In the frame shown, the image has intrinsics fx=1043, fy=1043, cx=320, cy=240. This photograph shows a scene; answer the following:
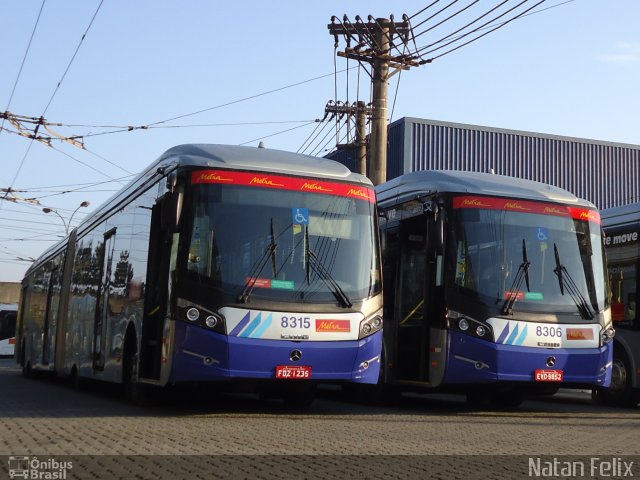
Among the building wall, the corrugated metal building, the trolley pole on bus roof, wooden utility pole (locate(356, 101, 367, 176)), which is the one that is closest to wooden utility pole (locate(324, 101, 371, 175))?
wooden utility pole (locate(356, 101, 367, 176))

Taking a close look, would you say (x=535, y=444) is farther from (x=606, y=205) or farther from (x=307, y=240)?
(x=606, y=205)

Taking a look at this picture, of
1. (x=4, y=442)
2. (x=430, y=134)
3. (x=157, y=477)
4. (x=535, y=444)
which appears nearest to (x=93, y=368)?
(x=4, y=442)

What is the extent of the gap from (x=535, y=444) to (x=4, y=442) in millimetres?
4943

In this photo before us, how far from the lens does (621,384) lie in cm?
1694

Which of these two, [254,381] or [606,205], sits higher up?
[606,205]

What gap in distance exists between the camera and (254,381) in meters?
12.3

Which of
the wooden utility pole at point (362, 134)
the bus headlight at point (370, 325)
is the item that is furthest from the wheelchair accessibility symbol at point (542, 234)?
the wooden utility pole at point (362, 134)

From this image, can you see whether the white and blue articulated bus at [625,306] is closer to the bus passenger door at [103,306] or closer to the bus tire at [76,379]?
the bus passenger door at [103,306]

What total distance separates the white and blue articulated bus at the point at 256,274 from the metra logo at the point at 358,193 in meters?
0.02

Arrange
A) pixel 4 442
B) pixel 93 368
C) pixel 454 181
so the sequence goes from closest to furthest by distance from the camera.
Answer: pixel 4 442, pixel 454 181, pixel 93 368

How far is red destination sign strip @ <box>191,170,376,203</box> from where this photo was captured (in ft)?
40.6

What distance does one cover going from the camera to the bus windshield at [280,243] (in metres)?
12.1

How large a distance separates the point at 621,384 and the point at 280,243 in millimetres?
7395

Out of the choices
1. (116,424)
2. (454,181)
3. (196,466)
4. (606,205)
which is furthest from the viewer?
(606,205)
